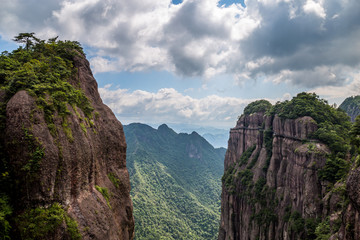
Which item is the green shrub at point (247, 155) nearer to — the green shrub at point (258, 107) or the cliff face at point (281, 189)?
the cliff face at point (281, 189)

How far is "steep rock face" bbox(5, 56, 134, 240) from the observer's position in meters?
13.5

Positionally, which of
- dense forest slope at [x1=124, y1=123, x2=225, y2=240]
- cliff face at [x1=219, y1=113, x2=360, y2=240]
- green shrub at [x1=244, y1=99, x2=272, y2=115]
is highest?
green shrub at [x1=244, y1=99, x2=272, y2=115]

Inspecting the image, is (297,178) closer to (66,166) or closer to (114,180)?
(114,180)

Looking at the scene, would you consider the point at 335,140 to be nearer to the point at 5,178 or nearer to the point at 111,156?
the point at 111,156

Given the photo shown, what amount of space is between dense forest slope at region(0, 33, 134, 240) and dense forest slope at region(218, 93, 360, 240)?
20673 mm

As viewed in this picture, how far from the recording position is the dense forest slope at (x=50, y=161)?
13297 millimetres

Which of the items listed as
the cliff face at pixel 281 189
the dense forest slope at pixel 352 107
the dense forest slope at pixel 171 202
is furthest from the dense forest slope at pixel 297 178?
the dense forest slope at pixel 352 107

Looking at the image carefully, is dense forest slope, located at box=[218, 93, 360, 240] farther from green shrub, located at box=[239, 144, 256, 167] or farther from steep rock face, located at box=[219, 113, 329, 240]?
green shrub, located at box=[239, 144, 256, 167]

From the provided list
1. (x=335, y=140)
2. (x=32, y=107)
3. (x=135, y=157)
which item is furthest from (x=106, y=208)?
(x=135, y=157)

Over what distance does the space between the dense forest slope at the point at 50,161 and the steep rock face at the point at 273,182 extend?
92.1 ft

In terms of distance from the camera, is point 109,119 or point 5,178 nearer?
point 5,178

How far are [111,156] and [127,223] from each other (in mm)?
8024

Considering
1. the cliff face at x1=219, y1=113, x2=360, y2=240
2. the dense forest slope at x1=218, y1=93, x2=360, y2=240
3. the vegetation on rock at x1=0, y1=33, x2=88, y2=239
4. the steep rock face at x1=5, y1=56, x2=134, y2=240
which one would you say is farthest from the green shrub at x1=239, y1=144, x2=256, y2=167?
the vegetation on rock at x1=0, y1=33, x2=88, y2=239

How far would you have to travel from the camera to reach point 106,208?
18.8 metres
